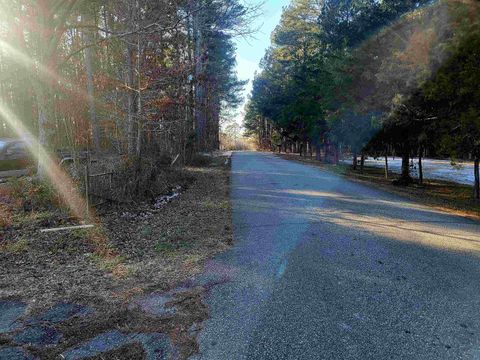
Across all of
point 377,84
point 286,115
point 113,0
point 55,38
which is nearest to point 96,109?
point 113,0

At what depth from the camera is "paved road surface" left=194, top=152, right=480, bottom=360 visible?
2.85m

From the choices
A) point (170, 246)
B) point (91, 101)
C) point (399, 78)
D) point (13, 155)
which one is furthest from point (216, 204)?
point (13, 155)

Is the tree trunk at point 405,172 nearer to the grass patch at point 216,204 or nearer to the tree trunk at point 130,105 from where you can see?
the grass patch at point 216,204

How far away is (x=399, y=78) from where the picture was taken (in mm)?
10125

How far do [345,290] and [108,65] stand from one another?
11.8 metres

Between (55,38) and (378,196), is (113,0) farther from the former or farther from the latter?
(378,196)

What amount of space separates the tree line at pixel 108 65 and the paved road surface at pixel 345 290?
472 cm

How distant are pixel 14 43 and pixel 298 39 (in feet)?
92.7

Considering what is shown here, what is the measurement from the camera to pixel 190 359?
2.64 meters

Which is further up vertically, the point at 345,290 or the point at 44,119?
the point at 44,119

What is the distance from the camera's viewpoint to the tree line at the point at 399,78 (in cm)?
827

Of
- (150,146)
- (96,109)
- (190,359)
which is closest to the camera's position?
(190,359)

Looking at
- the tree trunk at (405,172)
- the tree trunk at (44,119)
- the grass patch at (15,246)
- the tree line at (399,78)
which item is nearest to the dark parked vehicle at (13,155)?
the tree trunk at (44,119)

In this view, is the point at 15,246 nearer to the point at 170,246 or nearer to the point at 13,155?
the point at 170,246
